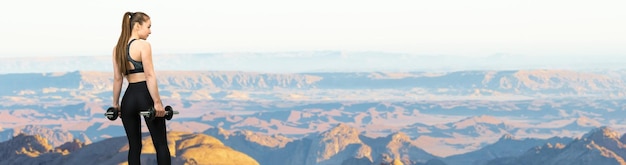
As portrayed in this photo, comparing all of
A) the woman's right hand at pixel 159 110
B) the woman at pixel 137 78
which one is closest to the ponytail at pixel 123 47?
the woman at pixel 137 78

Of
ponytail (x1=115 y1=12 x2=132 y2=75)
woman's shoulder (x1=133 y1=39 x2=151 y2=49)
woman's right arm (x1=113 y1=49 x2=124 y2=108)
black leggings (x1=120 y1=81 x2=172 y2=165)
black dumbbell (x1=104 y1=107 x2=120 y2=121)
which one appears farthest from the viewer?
black dumbbell (x1=104 y1=107 x2=120 y2=121)

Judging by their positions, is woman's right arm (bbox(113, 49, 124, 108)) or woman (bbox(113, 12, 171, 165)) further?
woman's right arm (bbox(113, 49, 124, 108))

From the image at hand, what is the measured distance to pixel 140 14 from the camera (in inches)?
634

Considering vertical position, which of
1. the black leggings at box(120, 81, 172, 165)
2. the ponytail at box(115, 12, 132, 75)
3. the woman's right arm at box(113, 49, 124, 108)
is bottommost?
the black leggings at box(120, 81, 172, 165)

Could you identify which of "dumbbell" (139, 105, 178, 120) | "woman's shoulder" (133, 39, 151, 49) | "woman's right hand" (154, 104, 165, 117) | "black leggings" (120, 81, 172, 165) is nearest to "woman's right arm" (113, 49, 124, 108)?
"black leggings" (120, 81, 172, 165)

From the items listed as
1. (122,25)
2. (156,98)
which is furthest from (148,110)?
(122,25)

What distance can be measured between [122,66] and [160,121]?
0.97 metres

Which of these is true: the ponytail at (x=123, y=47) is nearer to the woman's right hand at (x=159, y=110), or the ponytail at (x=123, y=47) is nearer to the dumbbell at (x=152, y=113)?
the dumbbell at (x=152, y=113)

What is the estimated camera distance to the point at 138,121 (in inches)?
653

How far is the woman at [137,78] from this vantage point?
15.6 metres

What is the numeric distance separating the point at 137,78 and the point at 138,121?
81 centimetres

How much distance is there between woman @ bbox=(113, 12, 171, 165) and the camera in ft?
51.2

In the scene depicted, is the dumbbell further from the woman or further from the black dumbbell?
the black dumbbell

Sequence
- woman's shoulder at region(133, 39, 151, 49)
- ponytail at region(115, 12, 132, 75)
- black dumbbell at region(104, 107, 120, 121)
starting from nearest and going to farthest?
woman's shoulder at region(133, 39, 151, 49)
ponytail at region(115, 12, 132, 75)
black dumbbell at region(104, 107, 120, 121)
